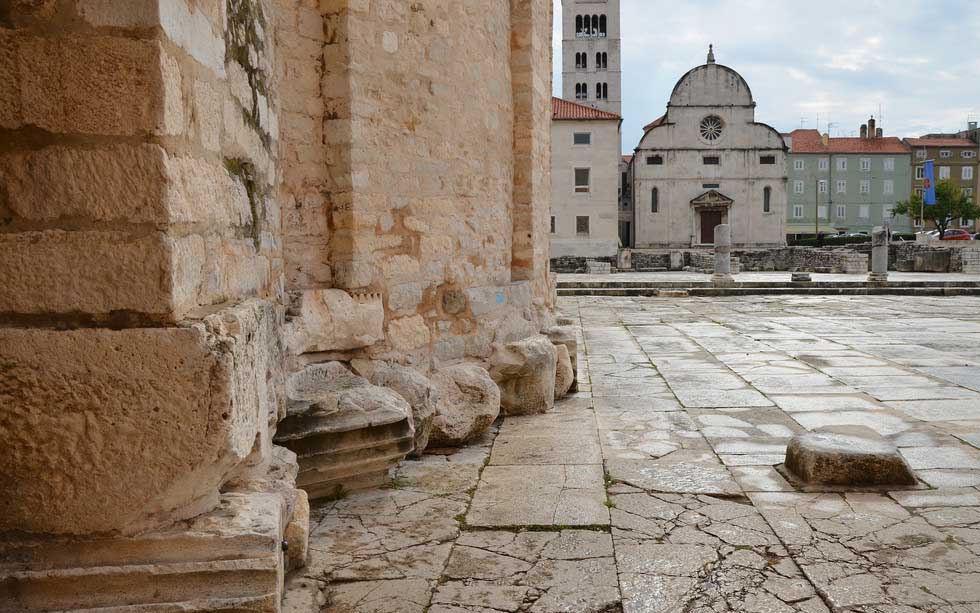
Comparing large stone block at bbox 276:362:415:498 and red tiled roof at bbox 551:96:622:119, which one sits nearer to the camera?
large stone block at bbox 276:362:415:498

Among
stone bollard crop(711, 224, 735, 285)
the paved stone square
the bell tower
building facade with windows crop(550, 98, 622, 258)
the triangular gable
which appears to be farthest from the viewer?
the bell tower

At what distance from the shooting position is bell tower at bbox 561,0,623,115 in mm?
50281

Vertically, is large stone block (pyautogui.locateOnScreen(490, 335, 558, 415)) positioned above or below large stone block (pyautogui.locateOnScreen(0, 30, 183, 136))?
below

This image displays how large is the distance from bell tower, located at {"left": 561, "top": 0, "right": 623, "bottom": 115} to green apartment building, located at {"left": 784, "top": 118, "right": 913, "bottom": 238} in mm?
19239

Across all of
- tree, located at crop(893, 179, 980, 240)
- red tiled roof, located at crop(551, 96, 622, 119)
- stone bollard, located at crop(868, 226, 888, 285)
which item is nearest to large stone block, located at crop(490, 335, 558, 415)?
stone bollard, located at crop(868, 226, 888, 285)

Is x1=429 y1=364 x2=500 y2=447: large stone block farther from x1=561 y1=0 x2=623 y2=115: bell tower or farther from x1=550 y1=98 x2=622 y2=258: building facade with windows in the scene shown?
x1=561 y1=0 x2=623 y2=115: bell tower

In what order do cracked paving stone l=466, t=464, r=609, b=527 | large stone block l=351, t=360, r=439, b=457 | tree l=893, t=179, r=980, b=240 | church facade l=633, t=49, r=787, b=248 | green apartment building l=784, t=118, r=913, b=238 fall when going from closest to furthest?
cracked paving stone l=466, t=464, r=609, b=527
large stone block l=351, t=360, r=439, b=457
church facade l=633, t=49, r=787, b=248
tree l=893, t=179, r=980, b=240
green apartment building l=784, t=118, r=913, b=238

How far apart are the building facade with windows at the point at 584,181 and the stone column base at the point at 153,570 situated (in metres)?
36.5

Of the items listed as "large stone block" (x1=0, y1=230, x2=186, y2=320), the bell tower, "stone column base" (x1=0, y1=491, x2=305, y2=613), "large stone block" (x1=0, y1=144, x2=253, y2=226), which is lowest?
"stone column base" (x1=0, y1=491, x2=305, y2=613)

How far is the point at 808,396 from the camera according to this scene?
5.86 m

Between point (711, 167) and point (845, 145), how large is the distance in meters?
25.6

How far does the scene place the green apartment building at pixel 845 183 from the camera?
60.4m

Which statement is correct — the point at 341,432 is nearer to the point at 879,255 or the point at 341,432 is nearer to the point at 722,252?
the point at 722,252

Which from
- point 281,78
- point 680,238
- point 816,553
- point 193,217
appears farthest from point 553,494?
point 680,238
